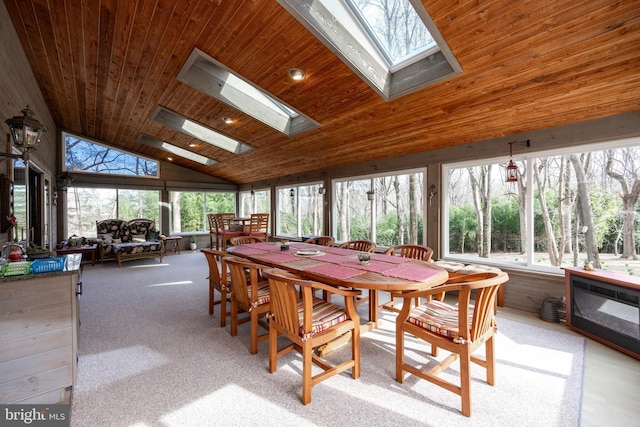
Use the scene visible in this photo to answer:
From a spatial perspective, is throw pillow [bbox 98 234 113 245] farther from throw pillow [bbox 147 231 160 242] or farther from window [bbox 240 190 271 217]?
window [bbox 240 190 271 217]

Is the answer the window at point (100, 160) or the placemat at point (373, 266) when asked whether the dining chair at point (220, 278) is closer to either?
the placemat at point (373, 266)

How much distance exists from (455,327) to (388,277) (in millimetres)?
554

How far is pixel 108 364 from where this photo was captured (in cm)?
232

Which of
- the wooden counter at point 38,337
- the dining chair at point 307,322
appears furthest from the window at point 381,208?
the wooden counter at point 38,337

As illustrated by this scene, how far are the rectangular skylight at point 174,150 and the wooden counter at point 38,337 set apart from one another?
5.95 metres

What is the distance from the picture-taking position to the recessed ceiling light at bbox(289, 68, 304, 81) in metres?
3.03

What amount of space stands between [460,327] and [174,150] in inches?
318

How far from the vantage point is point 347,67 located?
2.87 meters

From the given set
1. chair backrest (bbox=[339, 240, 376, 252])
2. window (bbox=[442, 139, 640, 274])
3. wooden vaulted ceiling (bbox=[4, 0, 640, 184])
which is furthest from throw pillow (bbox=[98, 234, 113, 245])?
window (bbox=[442, 139, 640, 274])

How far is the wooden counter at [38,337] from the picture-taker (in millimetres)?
1673

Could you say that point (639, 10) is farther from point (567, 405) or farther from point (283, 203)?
point (283, 203)

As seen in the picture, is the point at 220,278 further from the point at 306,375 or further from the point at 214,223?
the point at 214,223

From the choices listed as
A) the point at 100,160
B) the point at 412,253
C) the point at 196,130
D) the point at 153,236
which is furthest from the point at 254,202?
the point at 412,253

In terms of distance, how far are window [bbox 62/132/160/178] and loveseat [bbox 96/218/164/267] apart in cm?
156
